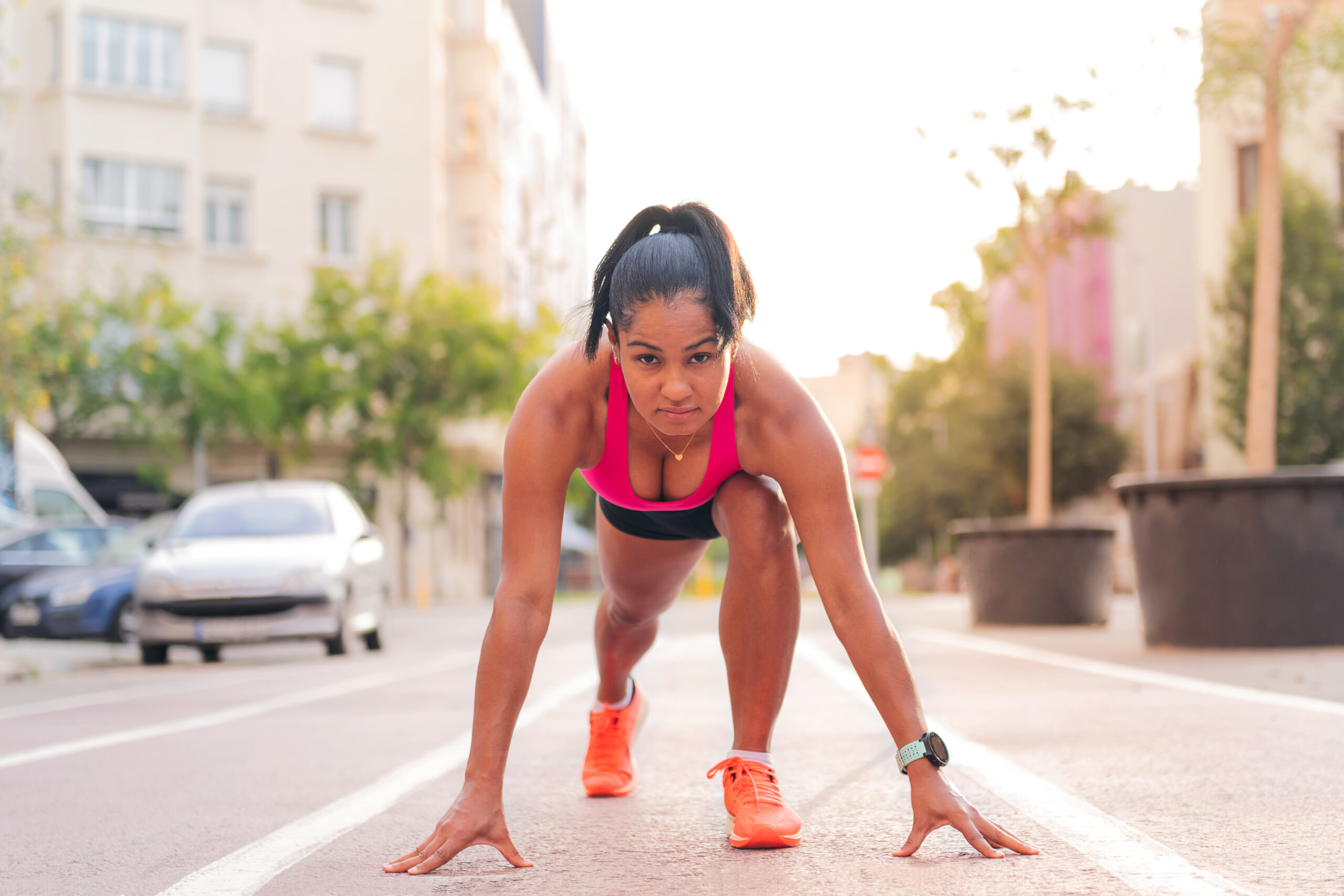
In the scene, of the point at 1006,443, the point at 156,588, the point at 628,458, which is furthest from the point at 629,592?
the point at 1006,443

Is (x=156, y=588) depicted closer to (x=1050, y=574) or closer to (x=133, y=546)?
(x=133, y=546)

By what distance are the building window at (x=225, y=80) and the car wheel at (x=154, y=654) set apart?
88.1 ft

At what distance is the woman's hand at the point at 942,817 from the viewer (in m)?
3.46

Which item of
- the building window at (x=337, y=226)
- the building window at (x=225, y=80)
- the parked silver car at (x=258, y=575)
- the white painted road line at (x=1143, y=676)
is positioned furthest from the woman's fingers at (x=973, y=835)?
the building window at (x=225, y=80)

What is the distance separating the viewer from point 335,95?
39.2 metres

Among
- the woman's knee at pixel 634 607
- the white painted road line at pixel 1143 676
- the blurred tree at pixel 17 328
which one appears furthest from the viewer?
the blurred tree at pixel 17 328

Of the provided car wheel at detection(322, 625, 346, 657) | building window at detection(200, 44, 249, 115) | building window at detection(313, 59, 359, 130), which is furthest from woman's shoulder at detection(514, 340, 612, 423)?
building window at detection(313, 59, 359, 130)

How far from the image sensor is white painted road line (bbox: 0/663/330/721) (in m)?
8.77

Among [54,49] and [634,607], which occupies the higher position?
[54,49]

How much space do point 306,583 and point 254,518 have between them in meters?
1.43

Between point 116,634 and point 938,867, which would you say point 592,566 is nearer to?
point 116,634

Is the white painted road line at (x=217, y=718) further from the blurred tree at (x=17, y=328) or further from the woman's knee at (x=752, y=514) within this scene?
the blurred tree at (x=17, y=328)

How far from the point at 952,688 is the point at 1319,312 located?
2484 centimetres

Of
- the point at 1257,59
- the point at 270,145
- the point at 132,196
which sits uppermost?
the point at 270,145
